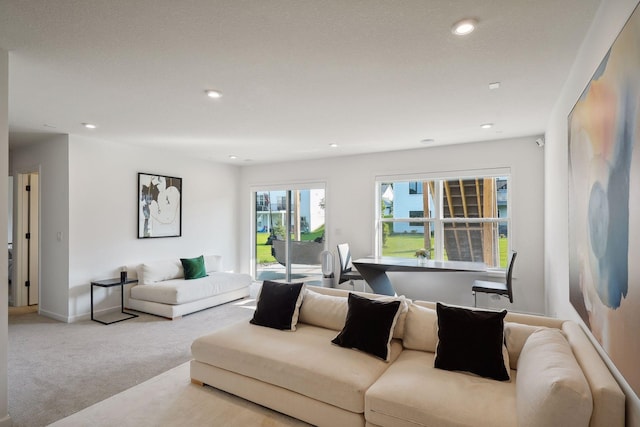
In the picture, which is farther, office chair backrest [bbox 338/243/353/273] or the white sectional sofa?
office chair backrest [bbox 338/243/353/273]

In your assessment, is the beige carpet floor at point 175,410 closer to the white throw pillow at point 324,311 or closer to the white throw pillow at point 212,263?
the white throw pillow at point 324,311

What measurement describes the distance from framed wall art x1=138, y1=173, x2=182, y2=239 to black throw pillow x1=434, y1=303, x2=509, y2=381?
4.70 meters

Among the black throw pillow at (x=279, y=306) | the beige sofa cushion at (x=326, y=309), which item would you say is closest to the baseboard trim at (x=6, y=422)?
the black throw pillow at (x=279, y=306)

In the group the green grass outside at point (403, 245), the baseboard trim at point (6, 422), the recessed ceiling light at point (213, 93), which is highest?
the recessed ceiling light at point (213, 93)

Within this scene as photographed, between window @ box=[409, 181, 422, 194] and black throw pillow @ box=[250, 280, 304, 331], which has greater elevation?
window @ box=[409, 181, 422, 194]

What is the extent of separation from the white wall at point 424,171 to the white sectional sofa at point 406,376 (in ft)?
8.30

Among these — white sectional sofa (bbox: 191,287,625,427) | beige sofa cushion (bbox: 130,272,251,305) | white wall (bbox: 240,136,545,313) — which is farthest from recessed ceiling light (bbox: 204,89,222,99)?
white wall (bbox: 240,136,545,313)

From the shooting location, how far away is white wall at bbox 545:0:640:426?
141 centimetres

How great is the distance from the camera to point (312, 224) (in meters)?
6.35

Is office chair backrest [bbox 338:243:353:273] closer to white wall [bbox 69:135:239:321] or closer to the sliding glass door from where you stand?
the sliding glass door

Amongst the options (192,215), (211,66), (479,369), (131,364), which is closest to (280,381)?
(479,369)

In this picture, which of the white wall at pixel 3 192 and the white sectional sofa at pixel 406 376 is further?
the white wall at pixel 3 192

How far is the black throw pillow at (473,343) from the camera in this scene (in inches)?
79.7

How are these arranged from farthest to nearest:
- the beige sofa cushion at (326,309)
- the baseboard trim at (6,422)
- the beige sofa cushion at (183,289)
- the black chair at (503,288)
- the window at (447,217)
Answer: the window at (447,217) → the beige sofa cushion at (183,289) → the black chair at (503,288) → the beige sofa cushion at (326,309) → the baseboard trim at (6,422)
